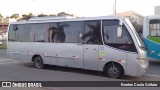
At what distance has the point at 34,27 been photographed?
15.2 m

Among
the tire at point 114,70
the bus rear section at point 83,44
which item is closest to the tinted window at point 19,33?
the bus rear section at point 83,44

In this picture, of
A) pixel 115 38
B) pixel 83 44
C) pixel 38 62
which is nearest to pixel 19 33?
pixel 38 62

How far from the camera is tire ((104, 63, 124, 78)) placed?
11742 millimetres

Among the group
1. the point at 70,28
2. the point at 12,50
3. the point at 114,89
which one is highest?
the point at 70,28

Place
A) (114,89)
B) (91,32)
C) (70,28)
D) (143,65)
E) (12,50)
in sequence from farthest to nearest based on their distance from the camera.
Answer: (12,50) < (70,28) < (91,32) < (143,65) < (114,89)

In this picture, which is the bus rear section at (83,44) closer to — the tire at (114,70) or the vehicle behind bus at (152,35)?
the tire at (114,70)

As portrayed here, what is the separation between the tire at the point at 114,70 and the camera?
1174 cm

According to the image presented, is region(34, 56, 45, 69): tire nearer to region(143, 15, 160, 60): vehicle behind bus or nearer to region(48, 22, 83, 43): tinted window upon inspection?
region(48, 22, 83, 43): tinted window

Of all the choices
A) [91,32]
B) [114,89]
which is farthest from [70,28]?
[114,89]

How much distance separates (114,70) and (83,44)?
1900mm

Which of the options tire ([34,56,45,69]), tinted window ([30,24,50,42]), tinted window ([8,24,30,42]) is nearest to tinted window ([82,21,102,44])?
tinted window ([30,24,50,42])

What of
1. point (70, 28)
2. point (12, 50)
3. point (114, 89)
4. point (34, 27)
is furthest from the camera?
point (12, 50)

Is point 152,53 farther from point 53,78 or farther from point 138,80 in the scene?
point 53,78

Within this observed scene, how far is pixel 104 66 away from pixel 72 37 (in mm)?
2197
